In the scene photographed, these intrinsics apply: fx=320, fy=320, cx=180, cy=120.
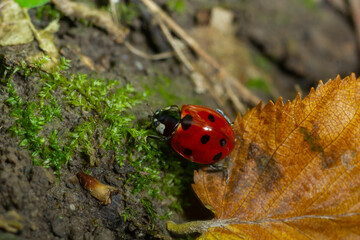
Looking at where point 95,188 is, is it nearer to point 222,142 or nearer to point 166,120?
point 166,120

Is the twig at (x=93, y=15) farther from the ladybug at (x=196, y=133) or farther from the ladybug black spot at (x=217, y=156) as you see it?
the ladybug black spot at (x=217, y=156)

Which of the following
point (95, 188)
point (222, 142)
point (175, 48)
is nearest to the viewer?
point (95, 188)

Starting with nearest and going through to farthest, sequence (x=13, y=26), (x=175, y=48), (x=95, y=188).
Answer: (x=95, y=188), (x=13, y=26), (x=175, y=48)

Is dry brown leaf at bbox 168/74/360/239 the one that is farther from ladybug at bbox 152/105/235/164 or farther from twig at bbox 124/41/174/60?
twig at bbox 124/41/174/60

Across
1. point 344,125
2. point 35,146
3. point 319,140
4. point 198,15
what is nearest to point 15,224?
point 35,146

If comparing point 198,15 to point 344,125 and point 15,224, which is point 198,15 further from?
point 15,224

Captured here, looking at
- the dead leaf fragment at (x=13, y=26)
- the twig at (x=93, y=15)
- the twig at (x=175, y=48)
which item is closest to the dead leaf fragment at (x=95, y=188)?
the dead leaf fragment at (x=13, y=26)

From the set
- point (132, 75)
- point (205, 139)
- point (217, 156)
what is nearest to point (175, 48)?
point (132, 75)

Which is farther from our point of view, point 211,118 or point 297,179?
point 211,118
